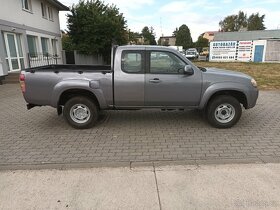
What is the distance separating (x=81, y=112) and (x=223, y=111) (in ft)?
10.4

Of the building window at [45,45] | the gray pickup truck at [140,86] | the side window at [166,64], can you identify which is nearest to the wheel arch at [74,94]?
the gray pickup truck at [140,86]

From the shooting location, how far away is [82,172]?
12.0 ft

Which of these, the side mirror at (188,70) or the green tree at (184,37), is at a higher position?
the green tree at (184,37)

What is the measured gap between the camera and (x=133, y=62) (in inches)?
211

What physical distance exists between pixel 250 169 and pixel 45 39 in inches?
725

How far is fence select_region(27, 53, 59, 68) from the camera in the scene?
15.6m

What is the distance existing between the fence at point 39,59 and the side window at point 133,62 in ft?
37.8

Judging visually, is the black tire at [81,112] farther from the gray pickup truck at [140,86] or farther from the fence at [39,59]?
the fence at [39,59]

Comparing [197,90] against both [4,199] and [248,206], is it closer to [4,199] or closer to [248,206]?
[248,206]

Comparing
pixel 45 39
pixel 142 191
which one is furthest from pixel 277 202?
pixel 45 39

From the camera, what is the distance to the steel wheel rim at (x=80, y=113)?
17.9 ft

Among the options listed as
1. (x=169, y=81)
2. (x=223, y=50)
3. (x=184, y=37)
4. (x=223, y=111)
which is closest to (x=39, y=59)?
(x=169, y=81)

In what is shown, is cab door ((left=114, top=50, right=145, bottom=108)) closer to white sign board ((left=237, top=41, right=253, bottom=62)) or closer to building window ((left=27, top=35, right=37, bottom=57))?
building window ((left=27, top=35, right=37, bottom=57))

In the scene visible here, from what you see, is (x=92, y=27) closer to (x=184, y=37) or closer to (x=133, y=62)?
(x=133, y=62)
